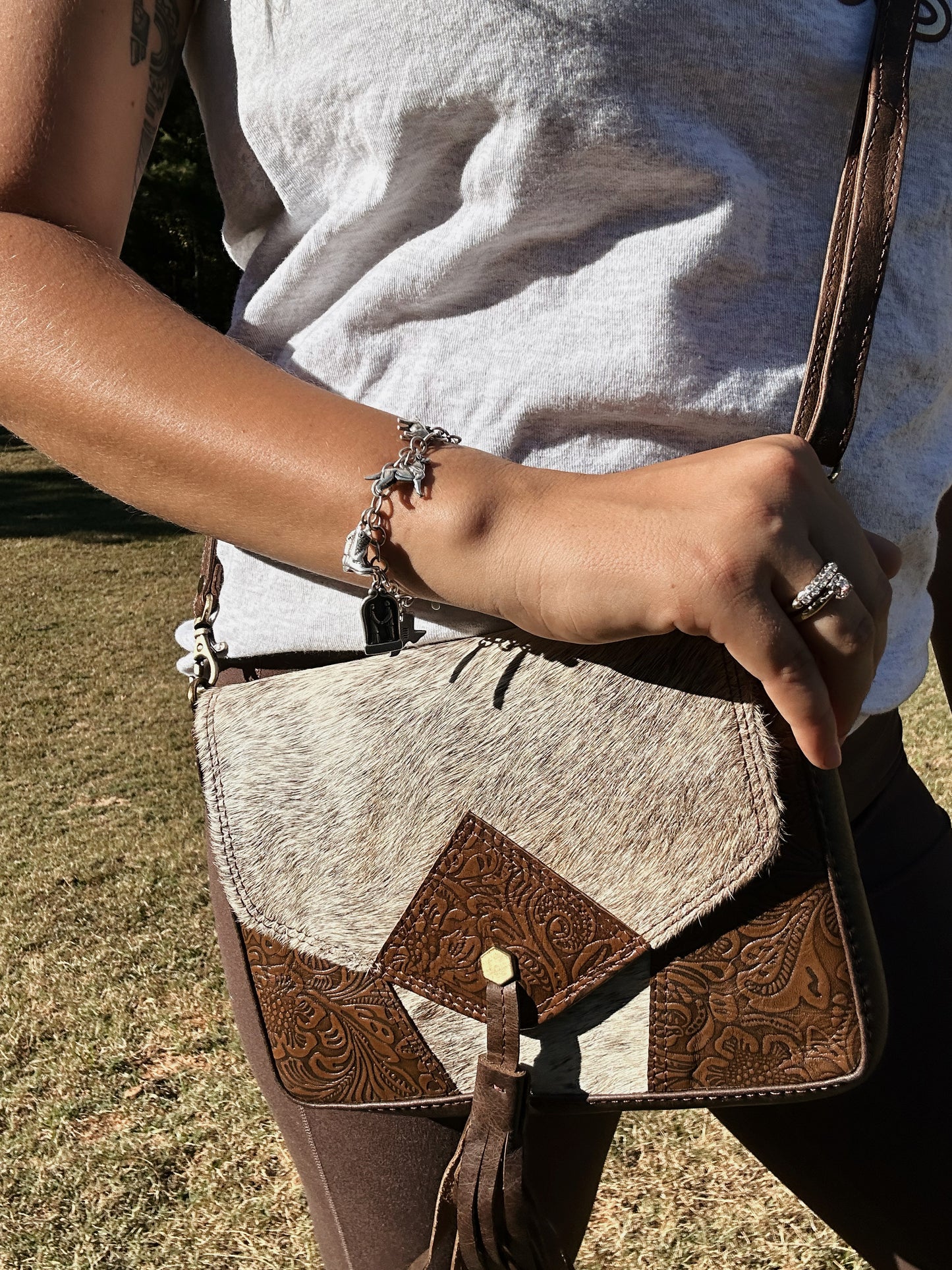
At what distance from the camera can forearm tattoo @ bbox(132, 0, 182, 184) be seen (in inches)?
38.5

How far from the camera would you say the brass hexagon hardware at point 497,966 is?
103 cm

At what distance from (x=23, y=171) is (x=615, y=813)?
2.33ft

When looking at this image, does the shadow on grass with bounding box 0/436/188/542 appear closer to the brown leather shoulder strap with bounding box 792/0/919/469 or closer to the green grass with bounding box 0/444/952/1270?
the green grass with bounding box 0/444/952/1270

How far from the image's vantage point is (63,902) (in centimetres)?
449

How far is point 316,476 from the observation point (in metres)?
0.83

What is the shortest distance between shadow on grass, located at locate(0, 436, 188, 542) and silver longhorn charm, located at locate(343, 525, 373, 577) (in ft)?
32.6

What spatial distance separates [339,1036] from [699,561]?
0.62 metres

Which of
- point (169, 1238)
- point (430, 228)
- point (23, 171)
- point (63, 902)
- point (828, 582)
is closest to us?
point (828, 582)

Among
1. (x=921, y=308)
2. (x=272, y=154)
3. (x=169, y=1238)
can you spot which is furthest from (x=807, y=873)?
(x=169, y=1238)

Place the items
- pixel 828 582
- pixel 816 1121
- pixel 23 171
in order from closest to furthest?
pixel 828 582, pixel 23 171, pixel 816 1121

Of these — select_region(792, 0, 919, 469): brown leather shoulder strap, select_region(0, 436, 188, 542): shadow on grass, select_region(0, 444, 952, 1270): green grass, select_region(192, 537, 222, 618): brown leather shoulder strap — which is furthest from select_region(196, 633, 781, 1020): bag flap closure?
select_region(0, 436, 188, 542): shadow on grass

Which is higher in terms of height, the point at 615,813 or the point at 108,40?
the point at 108,40

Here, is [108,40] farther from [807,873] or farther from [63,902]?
[63,902]

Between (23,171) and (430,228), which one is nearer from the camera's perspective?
(23,171)
